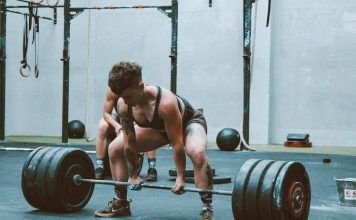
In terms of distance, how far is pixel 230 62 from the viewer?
29.8ft

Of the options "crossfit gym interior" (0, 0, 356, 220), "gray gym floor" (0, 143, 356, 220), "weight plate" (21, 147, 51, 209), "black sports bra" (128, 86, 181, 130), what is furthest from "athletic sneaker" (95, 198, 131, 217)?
"crossfit gym interior" (0, 0, 356, 220)

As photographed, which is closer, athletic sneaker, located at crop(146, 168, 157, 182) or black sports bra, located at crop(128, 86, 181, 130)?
black sports bra, located at crop(128, 86, 181, 130)

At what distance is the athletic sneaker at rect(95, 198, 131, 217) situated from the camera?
3.13 metres

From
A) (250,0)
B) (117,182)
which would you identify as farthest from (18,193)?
(250,0)

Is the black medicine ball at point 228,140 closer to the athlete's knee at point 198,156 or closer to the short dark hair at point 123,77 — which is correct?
the athlete's knee at point 198,156

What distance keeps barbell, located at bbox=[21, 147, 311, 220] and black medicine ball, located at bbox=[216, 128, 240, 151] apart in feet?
14.8

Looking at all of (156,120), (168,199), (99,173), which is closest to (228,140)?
(99,173)

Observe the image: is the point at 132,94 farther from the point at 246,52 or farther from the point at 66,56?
the point at 66,56

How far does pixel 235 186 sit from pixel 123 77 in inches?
25.6

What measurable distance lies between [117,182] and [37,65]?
7301 mm

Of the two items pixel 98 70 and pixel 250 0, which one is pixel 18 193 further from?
pixel 98 70

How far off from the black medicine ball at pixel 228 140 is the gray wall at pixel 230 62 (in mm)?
1129

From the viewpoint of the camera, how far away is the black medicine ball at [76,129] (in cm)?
932

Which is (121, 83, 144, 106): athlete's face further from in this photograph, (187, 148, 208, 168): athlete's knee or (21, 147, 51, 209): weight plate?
(21, 147, 51, 209): weight plate
